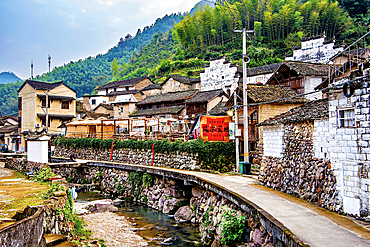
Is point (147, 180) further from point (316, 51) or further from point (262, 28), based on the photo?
point (262, 28)

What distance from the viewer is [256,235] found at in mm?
9812

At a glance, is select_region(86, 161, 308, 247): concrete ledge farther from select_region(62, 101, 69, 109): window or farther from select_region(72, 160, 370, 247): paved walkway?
select_region(62, 101, 69, 109): window

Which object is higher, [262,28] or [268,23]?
[268,23]

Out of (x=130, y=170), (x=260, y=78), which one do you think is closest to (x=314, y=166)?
(x=130, y=170)

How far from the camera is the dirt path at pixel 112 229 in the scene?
13.7m

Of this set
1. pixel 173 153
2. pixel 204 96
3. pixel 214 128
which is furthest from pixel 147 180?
pixel 204 96

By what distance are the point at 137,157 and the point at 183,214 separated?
1087 cm

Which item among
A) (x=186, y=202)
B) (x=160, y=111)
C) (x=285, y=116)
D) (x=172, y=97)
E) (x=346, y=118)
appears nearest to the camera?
(x=346, y=118)

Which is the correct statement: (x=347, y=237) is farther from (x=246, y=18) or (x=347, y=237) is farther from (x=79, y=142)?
(x=246, y=18)

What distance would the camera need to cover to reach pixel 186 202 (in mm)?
19453

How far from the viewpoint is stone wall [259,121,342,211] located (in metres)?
9.91

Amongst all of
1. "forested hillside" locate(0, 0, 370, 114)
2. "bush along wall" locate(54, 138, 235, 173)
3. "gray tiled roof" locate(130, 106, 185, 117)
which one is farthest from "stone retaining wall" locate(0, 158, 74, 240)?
"forested hillside" locate(0, 0, 370, 114)

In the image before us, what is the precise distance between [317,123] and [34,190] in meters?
12.5

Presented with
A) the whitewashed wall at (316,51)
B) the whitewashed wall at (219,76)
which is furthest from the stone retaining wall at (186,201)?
the whitewashed wall at (316,51)
